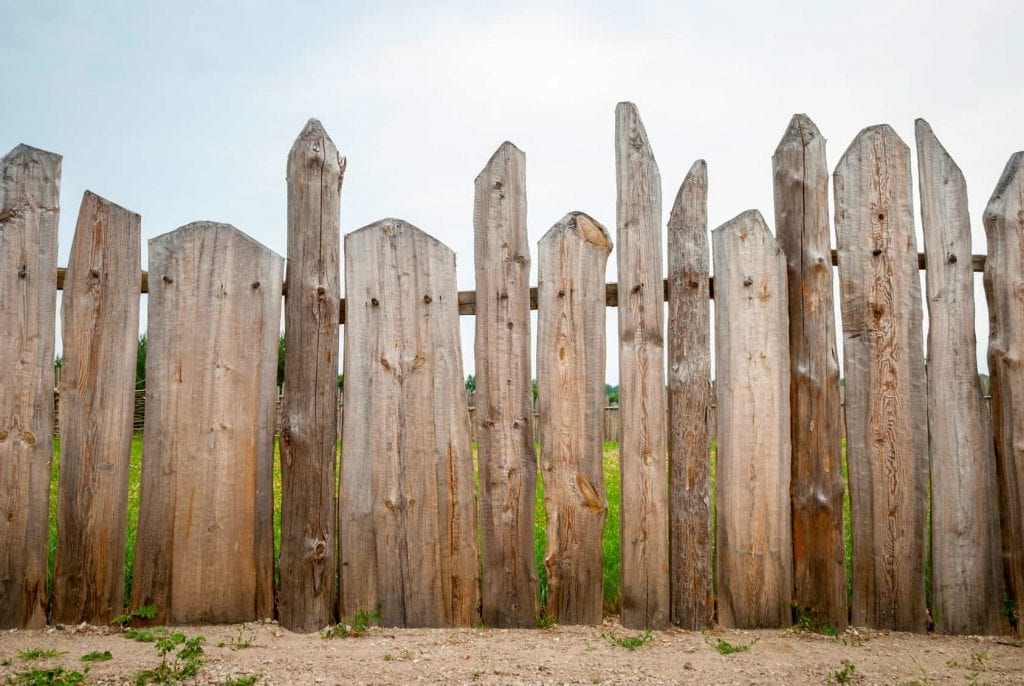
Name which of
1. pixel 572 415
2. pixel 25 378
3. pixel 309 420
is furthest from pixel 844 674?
pixel 25 378

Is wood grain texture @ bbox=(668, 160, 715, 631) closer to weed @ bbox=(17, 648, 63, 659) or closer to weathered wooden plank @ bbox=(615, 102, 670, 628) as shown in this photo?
weathered wooden plank @ bbox=(615, 102, 670, 628)

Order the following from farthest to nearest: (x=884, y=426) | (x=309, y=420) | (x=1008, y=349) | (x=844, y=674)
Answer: (x=1008, y=349) → (x=884, y=426) → (x=309, y=420) → (x=844, y=674)

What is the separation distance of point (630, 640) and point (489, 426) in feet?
4.13

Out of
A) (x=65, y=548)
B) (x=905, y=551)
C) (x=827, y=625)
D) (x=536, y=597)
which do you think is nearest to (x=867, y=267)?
(x=905, y=551)

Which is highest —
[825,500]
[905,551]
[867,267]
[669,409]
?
[867,267]

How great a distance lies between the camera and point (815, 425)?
4.19 meters

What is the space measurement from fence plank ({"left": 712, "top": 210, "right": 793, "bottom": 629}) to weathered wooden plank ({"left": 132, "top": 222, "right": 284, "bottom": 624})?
7.86 ft

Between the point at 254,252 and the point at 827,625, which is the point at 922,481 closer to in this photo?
the point at 827,625

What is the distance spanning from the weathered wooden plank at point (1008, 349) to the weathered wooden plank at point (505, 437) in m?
2.55

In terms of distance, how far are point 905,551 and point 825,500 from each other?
1.77 feet

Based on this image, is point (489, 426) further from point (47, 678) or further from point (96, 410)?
point (47, 678)

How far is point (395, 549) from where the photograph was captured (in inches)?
163

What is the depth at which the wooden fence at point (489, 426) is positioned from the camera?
414 centimetres

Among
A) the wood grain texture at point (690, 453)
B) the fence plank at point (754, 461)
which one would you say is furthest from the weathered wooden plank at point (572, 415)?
the fence plank at point (754, 461)
